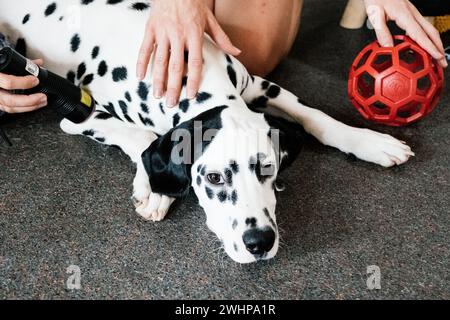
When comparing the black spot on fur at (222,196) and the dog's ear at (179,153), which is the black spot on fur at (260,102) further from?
the black spot on fur at (222,196)

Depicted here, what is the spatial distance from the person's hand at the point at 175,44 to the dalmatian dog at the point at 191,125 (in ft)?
0.16

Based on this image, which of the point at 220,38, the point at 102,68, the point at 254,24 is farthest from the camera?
the point at 254,24

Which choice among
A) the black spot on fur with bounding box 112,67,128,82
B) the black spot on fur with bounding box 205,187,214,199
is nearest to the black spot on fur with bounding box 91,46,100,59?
the black spot on fur with bounding box 112,67,128,82

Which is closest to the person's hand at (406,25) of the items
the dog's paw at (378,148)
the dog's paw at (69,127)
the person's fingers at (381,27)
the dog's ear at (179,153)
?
the person's fingers at (381,27)

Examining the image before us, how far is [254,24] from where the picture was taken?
204 cm

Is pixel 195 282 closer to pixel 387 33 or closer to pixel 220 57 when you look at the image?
pixel 220 57

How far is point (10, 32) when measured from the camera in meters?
1.92

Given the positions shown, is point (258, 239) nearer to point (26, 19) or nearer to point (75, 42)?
point (75, 42)

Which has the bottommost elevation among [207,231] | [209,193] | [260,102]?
[207,231]

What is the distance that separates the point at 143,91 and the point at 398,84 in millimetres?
905

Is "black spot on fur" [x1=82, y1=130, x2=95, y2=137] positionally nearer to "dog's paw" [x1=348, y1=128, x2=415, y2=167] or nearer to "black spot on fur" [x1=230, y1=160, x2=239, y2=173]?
"black spot on fur" [x1=230, y1=160, x2=239, y2=173]

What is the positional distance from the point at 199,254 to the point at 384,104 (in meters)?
0.91

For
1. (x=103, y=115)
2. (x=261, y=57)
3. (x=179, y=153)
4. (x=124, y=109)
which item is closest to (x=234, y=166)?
(x=179, y=153)

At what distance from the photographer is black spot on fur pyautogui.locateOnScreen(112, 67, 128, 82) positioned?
1627 millimetres
